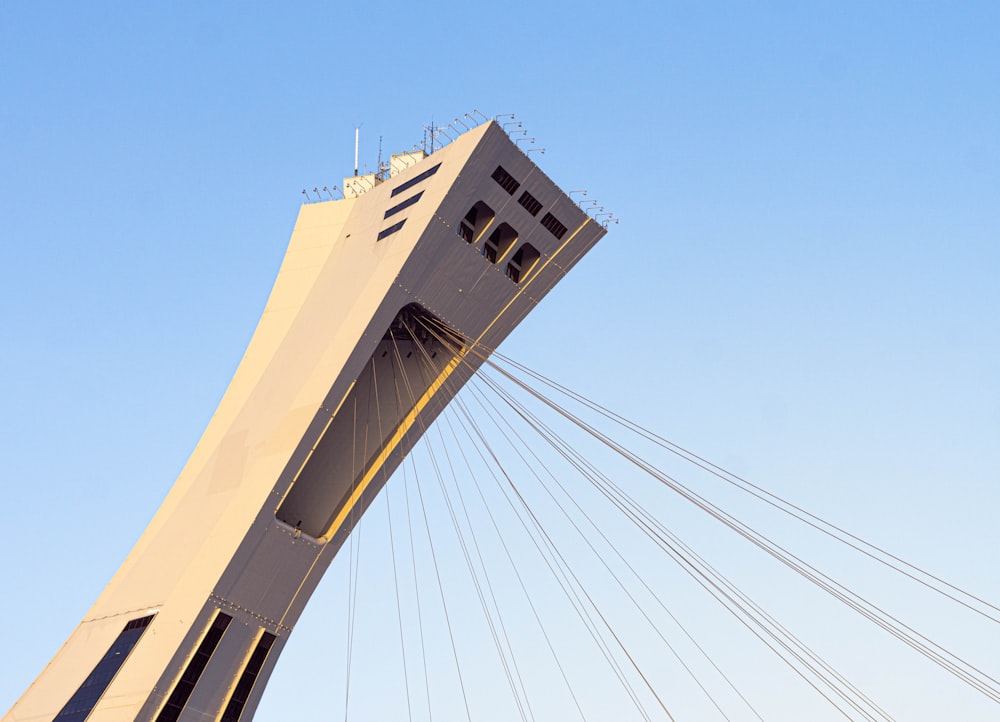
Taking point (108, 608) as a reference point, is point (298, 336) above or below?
above

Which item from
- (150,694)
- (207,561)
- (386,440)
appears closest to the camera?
(150,694)

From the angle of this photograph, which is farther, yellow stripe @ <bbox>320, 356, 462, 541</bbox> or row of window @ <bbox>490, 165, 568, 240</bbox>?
yellow stripe @ <bbox>320, 356, 462, 541</bbox>

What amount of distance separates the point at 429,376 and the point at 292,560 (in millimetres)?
6719

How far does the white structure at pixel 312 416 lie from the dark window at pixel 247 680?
0.16 ft

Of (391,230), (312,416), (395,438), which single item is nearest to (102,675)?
(312,416)

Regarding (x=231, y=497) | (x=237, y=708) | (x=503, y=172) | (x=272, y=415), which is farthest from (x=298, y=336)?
(x=237, y=708)

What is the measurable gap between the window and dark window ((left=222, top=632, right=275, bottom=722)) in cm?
1212

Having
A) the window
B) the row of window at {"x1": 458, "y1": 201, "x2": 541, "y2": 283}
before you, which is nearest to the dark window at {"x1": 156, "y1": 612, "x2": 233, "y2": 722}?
the row of window at {"x1": 458, "y1": 201, "x2": 541, "y2": 283}

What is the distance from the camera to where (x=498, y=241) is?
107 ft

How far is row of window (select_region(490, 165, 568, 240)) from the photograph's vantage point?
31250 mm

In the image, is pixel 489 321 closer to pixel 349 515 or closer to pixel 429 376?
pixel 429 376

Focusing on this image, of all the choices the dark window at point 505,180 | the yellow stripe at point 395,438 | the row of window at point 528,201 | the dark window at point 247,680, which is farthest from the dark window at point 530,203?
the dark window at point 247,680

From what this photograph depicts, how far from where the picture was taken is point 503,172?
31.2m

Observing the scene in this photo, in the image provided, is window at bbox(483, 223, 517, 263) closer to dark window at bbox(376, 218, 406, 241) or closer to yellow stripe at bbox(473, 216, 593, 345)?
yellow stripe at bbox(473, 216, 593, 345)
